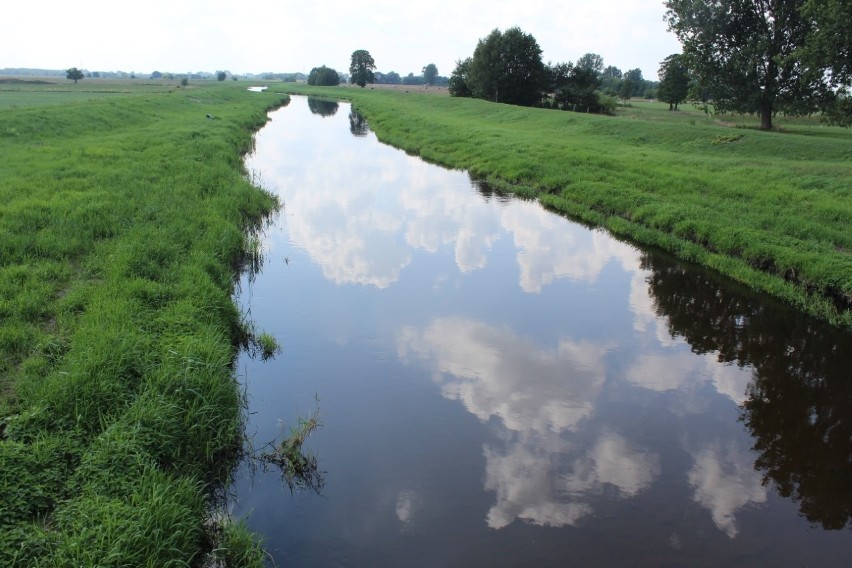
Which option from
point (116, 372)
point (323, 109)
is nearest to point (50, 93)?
point (323, 109)

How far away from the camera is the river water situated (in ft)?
17.3

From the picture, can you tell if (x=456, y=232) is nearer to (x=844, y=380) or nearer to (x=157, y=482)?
(x=844, y=380)

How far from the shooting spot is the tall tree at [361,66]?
119 m

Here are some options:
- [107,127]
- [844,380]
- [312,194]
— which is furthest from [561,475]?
[107,127]

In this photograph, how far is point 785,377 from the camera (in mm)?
8375

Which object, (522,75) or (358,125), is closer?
(358,125)

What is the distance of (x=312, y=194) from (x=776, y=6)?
27.9m

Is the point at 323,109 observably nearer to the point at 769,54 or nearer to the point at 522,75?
the point at 522,75

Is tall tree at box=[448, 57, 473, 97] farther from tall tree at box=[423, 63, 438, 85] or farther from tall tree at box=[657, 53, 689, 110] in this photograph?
tall tree at box=[423, 63, 438, 85]

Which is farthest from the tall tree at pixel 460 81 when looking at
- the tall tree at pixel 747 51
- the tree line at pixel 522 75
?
the tall tree at pixel 747 51

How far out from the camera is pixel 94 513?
4.46 m

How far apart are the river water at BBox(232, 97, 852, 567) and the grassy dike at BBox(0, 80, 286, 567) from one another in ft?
2.23

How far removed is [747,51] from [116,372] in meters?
35.8

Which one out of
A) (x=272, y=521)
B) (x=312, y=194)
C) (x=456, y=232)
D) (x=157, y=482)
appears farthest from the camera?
(x=312, y=194)
